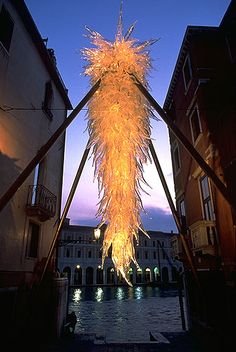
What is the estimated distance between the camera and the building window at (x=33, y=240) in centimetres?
1352

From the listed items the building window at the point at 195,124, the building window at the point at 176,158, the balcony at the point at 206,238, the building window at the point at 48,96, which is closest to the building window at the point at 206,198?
the balcony at the point at 206,238

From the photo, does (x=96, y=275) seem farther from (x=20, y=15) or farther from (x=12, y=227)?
(x=20, y=15)

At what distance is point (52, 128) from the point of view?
16.6 m

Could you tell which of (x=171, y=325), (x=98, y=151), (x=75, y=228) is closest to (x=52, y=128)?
(x=98, y=151)

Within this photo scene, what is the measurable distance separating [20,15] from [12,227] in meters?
10.9

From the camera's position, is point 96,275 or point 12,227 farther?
point 96,275

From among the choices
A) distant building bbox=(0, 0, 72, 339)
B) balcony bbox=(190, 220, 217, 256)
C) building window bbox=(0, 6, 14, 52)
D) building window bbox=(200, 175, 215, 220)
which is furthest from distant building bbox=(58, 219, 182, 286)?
balcony bbox=(190, 220, 217, 256)

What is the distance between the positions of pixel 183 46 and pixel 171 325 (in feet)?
56.2

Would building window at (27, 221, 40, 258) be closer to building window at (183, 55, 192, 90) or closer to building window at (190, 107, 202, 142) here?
building window at (190, 107, 202, 142)

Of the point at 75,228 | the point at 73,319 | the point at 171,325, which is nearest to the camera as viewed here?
the point at 73,319

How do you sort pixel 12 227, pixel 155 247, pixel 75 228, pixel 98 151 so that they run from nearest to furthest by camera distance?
1. pixel 98 151
2. pixel 12 227
3. pixel 75 228
4. pixel 155 247

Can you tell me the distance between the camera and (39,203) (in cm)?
1318

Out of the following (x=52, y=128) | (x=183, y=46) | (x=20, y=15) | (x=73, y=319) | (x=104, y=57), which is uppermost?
(x=20, y=15)

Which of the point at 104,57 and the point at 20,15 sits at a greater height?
the point at 20,15
